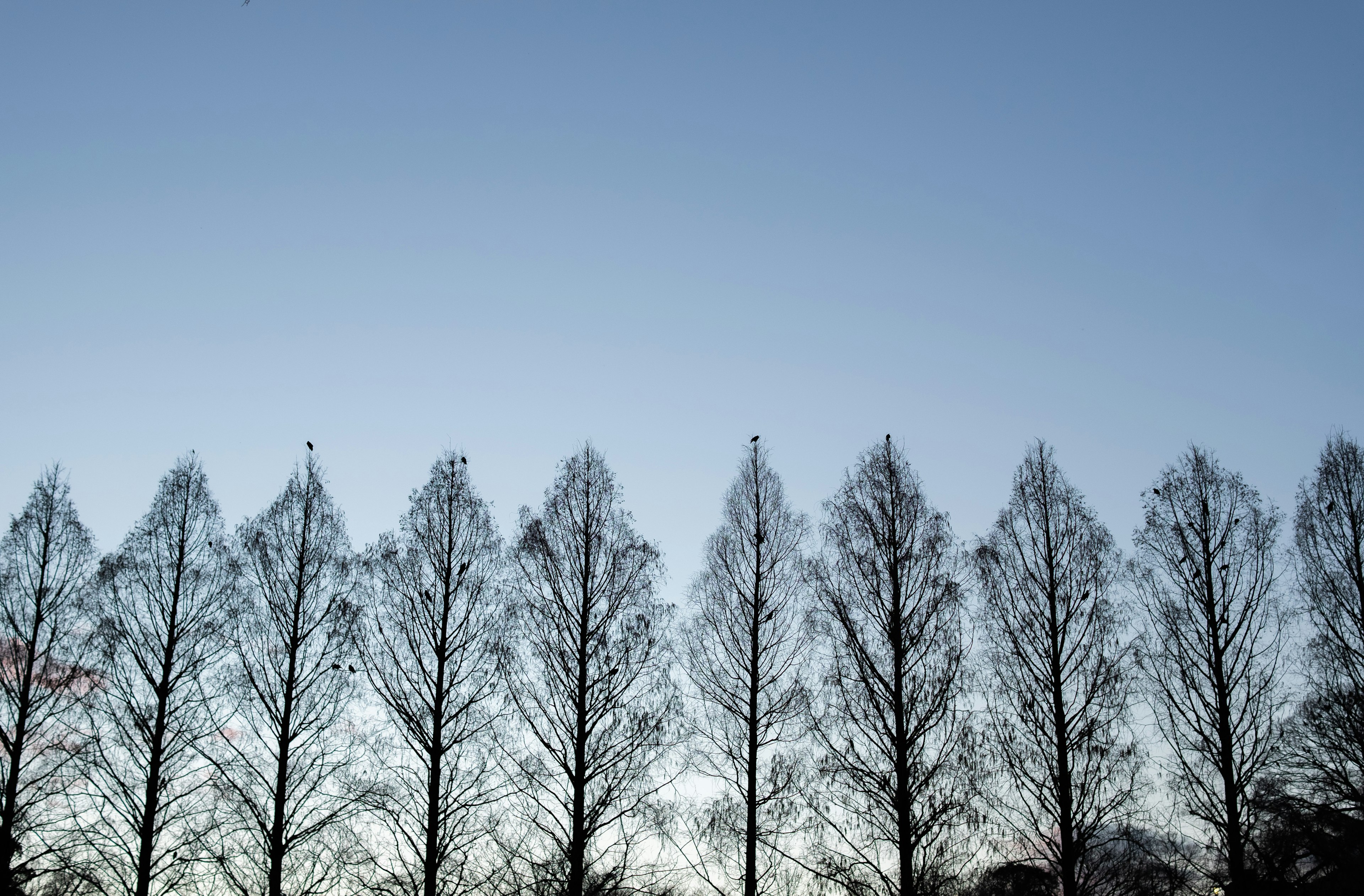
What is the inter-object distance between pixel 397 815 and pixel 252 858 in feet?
9.65

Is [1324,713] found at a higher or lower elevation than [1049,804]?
higher

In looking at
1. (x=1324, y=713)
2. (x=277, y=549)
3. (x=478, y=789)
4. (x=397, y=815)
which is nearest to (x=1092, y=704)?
(x=1324, y=713)

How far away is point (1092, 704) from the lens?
54.5ft

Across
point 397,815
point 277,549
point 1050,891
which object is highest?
point 277,549

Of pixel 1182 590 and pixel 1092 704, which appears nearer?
pixel 1092 704

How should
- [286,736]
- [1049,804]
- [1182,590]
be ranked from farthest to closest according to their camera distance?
[1182,590]
[286,736]
[1049,804]

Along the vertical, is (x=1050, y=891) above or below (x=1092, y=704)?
below

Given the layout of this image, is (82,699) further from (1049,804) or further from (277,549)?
(1049,804)

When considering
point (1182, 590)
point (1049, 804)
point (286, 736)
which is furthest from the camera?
point (1182, 590)

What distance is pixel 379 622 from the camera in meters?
17.7

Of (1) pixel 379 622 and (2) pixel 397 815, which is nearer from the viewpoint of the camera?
(2) pixel 397 815

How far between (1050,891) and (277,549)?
651 inches

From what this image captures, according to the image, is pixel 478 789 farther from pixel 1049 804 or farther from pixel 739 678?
pixel 1049 804

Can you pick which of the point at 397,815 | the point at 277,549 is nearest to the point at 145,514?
the point at 277,549
